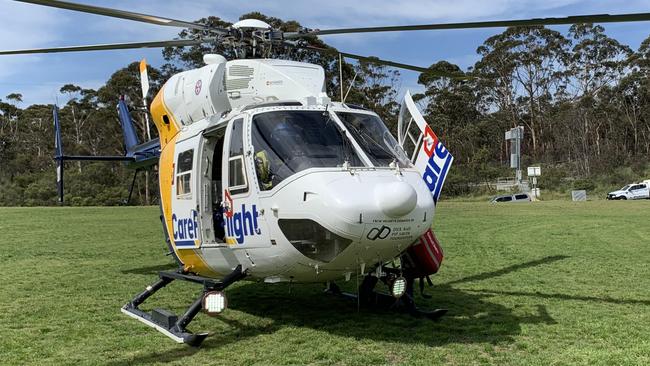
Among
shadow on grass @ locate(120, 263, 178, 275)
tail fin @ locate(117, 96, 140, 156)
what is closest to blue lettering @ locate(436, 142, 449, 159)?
tail fin @ locate(117, 96, 140, 156)

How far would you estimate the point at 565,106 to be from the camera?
75.8 m

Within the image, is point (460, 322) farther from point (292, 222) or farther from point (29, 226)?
point (29, 226)

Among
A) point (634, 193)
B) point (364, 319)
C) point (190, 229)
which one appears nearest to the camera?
point (190, 229)

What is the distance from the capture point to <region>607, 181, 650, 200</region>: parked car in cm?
5075

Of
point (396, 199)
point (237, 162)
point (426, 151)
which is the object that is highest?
point (426, 151)

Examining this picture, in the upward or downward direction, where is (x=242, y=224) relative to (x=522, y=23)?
downward

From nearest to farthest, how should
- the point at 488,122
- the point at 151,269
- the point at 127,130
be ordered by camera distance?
the point at 127,130, the point at 151,269, the point at 488,122

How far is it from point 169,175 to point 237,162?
213cm

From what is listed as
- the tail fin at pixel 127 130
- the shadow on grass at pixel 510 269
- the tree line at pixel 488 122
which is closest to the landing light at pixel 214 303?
the shadow on grass at pixel 510 269

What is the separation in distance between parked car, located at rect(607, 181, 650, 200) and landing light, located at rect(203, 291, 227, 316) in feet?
174

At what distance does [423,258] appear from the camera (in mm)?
7480

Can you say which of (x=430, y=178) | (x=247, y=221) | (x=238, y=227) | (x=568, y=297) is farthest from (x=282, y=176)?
(x=568, y=297)

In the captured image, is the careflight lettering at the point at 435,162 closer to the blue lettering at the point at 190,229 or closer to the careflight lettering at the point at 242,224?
the careflight lettering at the point at 242,224

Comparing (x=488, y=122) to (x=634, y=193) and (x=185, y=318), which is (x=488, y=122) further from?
(x=185, y=318)
